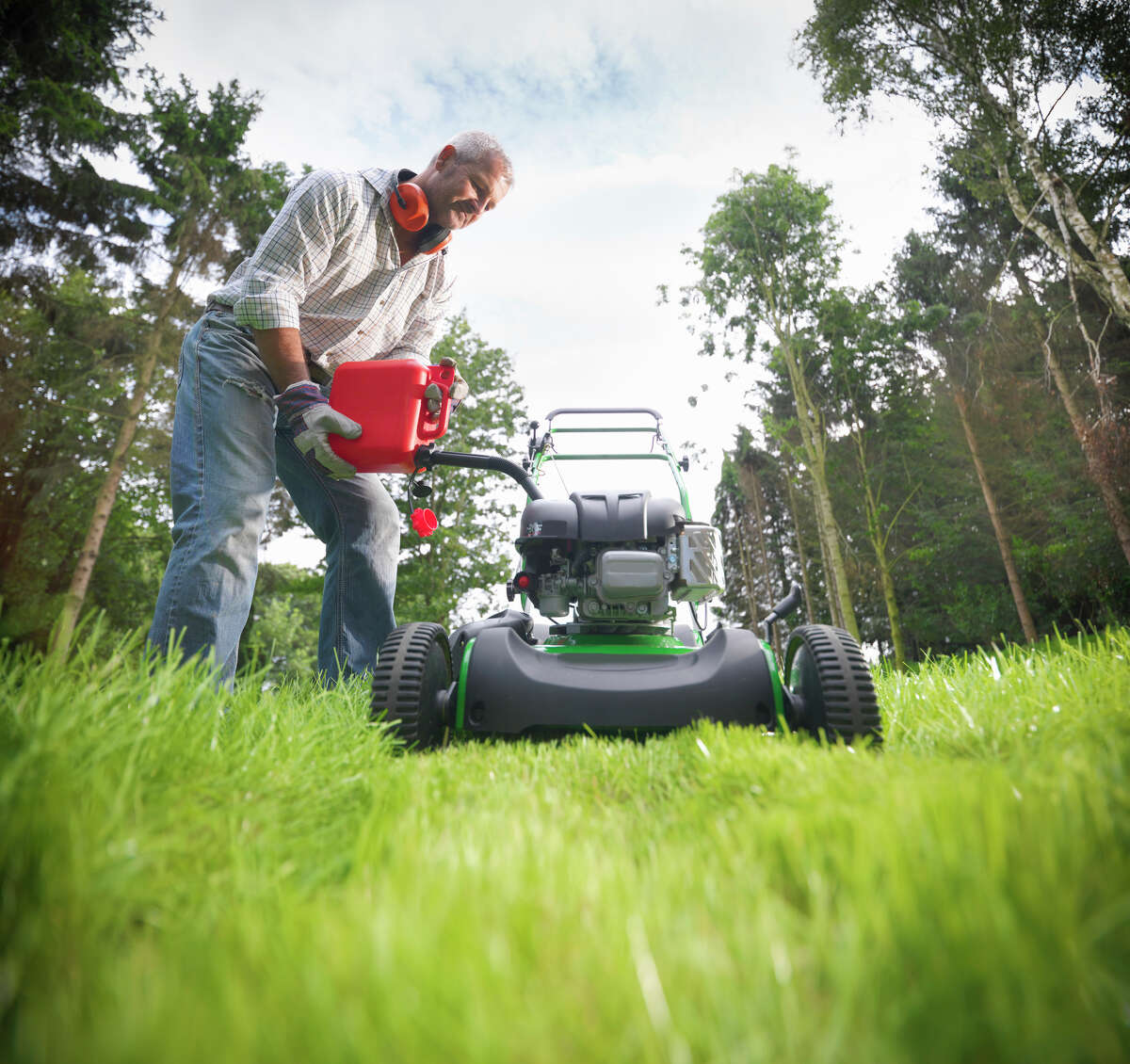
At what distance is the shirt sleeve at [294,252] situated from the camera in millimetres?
2154

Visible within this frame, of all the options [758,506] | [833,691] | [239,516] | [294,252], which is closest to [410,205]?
[294,252]

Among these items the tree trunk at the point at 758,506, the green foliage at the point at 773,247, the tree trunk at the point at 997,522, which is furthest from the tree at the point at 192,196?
the tree trunk at the point at 758,506

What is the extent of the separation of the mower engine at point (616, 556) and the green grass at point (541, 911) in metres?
1.08

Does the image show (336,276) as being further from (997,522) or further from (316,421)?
(997,522)

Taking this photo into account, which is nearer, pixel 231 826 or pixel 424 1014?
pixel 424 1014

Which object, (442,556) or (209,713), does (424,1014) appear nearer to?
(209,713)

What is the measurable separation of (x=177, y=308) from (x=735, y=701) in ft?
38.6

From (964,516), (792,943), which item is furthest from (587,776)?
(964,516)

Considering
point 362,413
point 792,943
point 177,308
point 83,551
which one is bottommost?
point 792,943

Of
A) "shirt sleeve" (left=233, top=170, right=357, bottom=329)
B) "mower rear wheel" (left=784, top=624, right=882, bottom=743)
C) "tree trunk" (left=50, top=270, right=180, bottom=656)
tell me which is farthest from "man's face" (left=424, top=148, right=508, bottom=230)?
"tree trunk" (left=50, top=270, right=180, bottom=656)

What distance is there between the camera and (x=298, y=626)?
110 ft

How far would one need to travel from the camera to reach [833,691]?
168 cm

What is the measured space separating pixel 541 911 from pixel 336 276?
7.89 ft

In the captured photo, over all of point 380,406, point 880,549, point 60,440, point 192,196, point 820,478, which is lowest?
point 380,406
